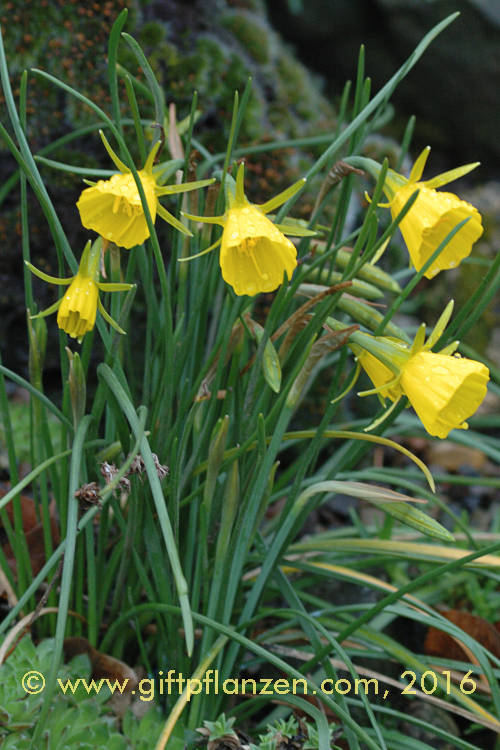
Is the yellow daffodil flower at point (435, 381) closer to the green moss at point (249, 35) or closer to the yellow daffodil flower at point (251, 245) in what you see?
the yellow daffodil flower at point (251, 245)

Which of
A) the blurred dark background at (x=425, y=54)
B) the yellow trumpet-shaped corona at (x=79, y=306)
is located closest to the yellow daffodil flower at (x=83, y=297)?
the yellow trumpet-shaped corona at (x=79, y=306)

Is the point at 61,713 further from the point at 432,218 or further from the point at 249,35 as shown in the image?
the point at 249,35

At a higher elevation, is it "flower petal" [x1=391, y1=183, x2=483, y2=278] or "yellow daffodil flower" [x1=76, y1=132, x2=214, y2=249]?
"flower petal" [x1=391, y1=183, x2=483, y2=278]

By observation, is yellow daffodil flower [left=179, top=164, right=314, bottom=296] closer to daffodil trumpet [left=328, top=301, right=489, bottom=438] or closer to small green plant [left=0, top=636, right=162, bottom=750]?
daffodil trumpet [left=328, top=301, right=489, bottom=438]

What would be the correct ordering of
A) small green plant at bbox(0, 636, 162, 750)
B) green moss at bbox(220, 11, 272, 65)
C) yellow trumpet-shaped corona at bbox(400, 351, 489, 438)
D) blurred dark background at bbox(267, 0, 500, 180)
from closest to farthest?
yellow trumpet-shaped corona at bbox(400, 351, 489, 438) < small green plant at bbox(0, 636, 162, 750) < green moss at bbox(220, 11, 272, 65) < blurred dark background at bbox(267, 0, 500, 180)

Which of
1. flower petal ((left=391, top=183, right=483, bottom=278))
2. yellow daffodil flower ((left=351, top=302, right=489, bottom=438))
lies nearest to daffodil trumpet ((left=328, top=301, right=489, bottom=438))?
yellow daffodil flower ((left=351, top=302, right=489, bottom=438))

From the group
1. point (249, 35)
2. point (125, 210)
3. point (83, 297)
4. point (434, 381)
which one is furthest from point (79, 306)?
point (249, 35)
